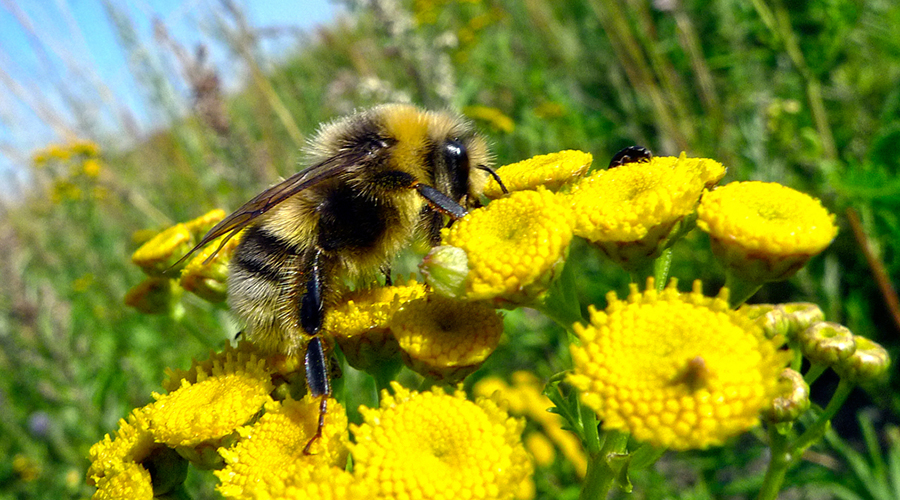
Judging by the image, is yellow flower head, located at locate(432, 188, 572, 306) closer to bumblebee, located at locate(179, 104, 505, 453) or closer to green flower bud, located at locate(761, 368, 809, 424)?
bumblebee, located at locate(179, 104, 505, 453)

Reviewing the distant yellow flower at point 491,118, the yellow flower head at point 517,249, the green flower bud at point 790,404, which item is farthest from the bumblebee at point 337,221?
the distant yellow flower at point 491,118

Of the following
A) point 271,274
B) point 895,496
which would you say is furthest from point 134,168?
point 895,496

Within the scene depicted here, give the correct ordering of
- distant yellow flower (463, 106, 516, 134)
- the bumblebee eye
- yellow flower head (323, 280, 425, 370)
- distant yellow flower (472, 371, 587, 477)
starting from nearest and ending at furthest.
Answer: yellow flower head (323, 280, 425, 370), the bumblebee eye, distant yellow flower (472, 371, 587, 477), distant yellow flower (463, 106, 516, 134)

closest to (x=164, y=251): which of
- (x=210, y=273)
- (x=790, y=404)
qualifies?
(x=210, y=273)

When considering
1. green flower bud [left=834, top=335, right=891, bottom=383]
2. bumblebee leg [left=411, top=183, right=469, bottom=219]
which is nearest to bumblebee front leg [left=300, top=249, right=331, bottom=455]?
bumblebee leg [left=411, top=183, right=469, bottom=219]

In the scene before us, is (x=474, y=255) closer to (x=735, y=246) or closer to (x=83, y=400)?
(x=735, y=246)
